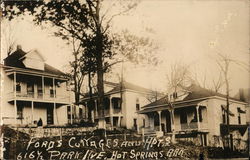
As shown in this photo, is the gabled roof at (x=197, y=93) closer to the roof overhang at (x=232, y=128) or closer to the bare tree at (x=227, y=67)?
the bare tree at (x=227, y=67)

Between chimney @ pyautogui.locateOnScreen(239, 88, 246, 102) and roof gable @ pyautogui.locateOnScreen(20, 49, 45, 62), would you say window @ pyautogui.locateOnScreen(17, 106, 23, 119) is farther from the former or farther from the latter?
chimney @ pyautogui.locateOnScreen(239, 88, 246, 102)

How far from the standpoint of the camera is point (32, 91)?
5.82 m

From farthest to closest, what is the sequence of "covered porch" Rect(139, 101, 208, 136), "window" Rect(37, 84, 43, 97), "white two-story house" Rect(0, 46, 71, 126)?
"covered porch" Rect(139, 101, 208, 136) → "window" Rect(37, 84, 43, 97) → "white two-story house" Rect(0, 46, 71, 126)

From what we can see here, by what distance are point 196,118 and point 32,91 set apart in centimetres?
260

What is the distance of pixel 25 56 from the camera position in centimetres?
568

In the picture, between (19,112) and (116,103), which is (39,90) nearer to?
(19,112)

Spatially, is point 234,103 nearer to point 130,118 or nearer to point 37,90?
point 130,118

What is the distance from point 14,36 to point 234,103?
3629mm

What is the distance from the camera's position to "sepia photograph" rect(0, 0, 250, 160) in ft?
18.8

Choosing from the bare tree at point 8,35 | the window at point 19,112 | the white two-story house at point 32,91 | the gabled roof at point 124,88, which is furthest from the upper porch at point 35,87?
the gabled roof at point 124,88

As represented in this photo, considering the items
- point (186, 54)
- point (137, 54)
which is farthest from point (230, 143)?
point (137, 54)

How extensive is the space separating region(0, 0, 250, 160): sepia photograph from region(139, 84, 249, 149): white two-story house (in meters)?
0.02

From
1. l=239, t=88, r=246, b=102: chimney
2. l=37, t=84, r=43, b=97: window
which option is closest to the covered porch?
l=239, t=88, r=246, b=102: chimney

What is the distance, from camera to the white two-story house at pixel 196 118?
6.50m
